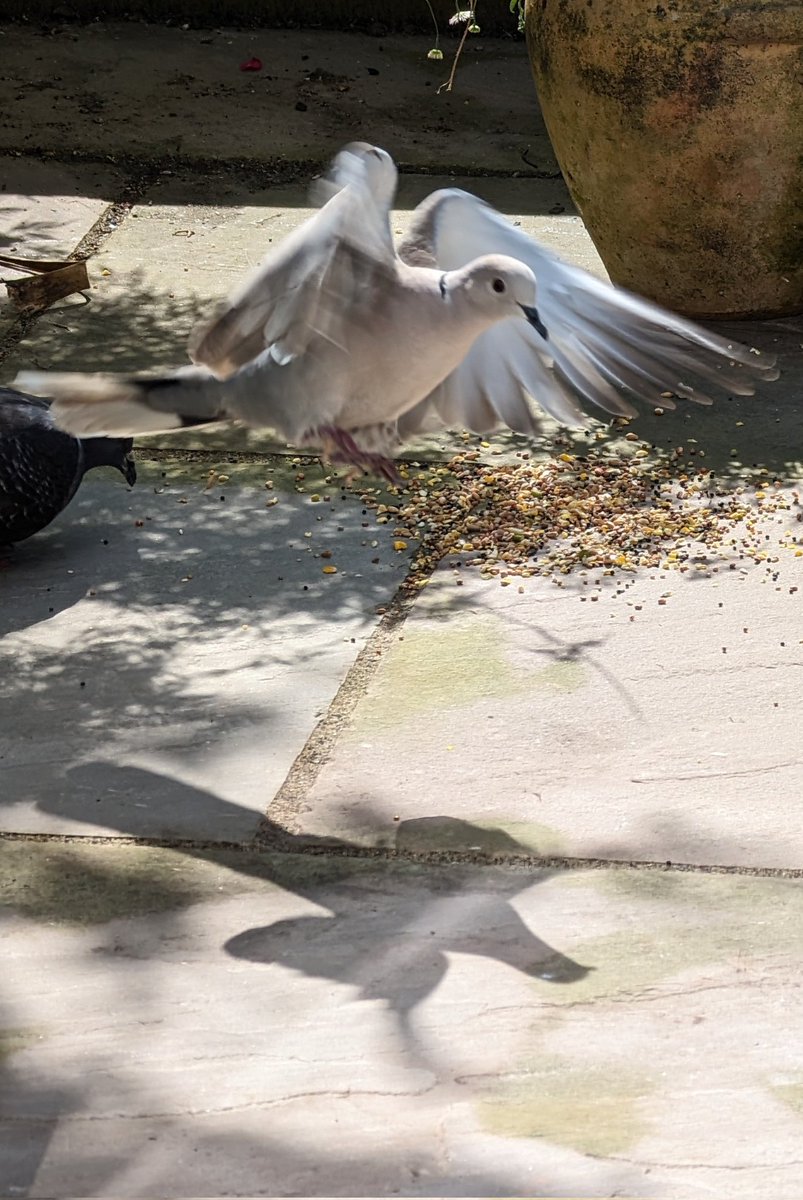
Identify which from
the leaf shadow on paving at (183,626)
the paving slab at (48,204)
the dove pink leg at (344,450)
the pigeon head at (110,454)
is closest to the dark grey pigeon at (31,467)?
the pigeon head at (110,454)

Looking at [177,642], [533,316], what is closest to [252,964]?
[177,642]

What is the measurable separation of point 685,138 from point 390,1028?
13.0 feet

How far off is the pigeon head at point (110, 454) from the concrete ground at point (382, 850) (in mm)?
143

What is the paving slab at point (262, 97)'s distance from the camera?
8.09 meters

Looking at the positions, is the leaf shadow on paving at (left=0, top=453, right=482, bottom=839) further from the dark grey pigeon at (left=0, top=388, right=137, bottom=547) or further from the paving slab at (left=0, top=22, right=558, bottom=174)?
the paving slab at (left=0, top=22, right=558, bottom=174)

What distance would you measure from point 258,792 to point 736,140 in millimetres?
3366

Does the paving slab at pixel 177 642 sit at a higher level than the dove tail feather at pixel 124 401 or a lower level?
lower

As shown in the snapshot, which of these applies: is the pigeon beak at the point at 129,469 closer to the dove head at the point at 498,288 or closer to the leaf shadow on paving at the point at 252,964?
the leaf shadow on paving at the point at 252,964

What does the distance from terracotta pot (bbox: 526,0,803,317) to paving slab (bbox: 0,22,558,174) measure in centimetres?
173

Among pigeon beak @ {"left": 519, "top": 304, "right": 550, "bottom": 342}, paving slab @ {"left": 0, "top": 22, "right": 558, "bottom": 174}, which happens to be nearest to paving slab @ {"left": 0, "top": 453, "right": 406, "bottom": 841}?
pigeon beak @ {"left": 519, "top": 304, "right": 550, "bottom": 342}

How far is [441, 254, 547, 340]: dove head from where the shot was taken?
352cm

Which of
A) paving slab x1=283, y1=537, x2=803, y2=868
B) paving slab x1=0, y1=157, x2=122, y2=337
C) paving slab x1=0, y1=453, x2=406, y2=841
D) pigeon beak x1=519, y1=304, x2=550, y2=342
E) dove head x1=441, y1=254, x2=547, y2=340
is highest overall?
dove head x1=441, y1=254, x2=547, y2=340

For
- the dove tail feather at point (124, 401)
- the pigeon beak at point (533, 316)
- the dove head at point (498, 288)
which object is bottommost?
the dove tail feather at point (124, 401)

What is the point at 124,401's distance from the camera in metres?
3.86
